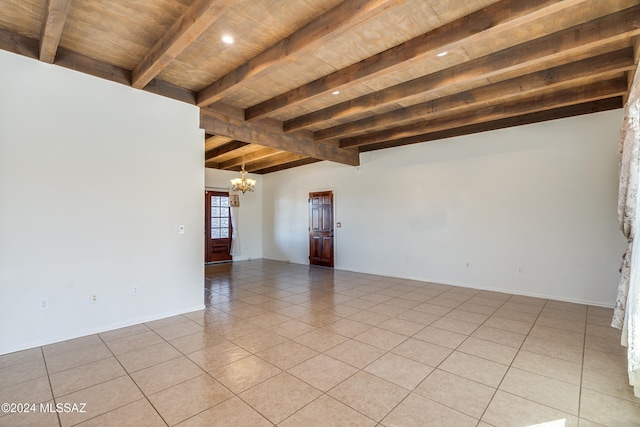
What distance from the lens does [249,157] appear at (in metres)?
7.57

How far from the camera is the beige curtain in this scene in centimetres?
199

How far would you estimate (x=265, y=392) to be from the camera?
2.22 metres

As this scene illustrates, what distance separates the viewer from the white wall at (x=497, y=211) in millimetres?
4371

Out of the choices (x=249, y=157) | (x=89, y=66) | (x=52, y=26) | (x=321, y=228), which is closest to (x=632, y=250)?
(x=52, y=26)

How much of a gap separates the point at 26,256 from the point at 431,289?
18.7ft

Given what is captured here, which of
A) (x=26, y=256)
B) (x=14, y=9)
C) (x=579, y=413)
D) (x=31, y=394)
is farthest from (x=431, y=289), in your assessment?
(x=14, y=9)

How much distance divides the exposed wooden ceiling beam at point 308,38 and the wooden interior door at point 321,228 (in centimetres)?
464

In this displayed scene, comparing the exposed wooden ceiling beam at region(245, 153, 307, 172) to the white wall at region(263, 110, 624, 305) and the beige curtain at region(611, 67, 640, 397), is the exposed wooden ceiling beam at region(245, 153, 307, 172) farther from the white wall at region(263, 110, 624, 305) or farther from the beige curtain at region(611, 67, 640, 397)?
the beige curtain at region(611, 67, 640, 397)

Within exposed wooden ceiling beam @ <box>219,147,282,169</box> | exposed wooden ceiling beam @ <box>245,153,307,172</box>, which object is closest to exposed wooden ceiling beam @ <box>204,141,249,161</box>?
exposed wooden ceiling beam @ <box>219,147,282,169</box>

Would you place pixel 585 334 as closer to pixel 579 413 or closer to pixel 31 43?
pixel 579 413

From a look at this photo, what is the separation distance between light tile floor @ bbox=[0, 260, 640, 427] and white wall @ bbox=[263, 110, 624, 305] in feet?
2.82

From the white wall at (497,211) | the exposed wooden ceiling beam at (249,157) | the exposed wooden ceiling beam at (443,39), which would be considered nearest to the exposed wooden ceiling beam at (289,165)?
the white wall at (497,211)

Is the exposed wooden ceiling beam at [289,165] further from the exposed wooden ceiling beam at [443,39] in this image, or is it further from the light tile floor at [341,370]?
the light tile floor at [341,370]

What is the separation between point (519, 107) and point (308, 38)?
348 centimetres
